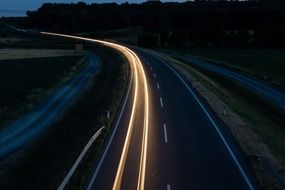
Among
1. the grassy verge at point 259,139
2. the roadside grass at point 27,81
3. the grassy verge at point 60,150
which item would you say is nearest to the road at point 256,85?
the grassy verge at point 259,139

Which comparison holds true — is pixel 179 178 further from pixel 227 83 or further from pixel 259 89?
pixel 227 83

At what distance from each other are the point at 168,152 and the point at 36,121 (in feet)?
56.7

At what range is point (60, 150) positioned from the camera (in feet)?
89.8

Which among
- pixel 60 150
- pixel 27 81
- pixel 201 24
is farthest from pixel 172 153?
pixel 201 24

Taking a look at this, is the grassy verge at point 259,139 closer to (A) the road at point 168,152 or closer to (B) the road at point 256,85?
(A) the road at point 168,152

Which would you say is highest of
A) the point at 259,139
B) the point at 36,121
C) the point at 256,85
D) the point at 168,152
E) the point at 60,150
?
the point at 168,152

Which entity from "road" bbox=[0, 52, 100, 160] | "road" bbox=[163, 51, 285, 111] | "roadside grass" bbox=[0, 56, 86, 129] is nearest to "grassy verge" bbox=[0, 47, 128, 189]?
"road" bbox=[0, 52, 100, 160]

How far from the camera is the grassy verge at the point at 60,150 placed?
21.4m

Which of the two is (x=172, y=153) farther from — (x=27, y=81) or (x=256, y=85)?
(x=27, y=81)

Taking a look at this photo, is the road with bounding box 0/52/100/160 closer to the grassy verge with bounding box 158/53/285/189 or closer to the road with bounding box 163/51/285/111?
the grassy verge with bounding box 158/53/285/189

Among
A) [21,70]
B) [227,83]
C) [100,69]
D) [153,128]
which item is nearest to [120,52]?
[100,69]

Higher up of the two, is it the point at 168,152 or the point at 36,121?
the point at 168,152

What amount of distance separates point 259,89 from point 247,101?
7.04 metres

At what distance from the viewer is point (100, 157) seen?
21094mm
